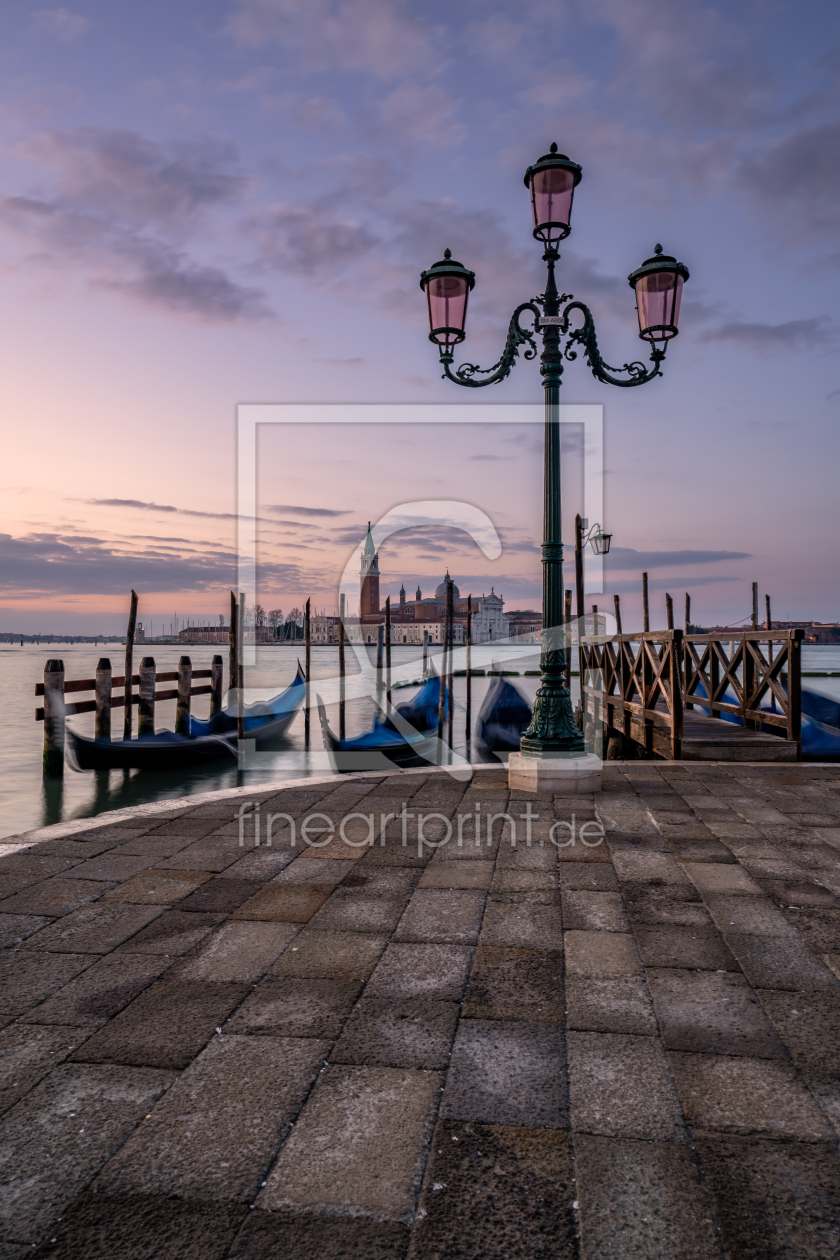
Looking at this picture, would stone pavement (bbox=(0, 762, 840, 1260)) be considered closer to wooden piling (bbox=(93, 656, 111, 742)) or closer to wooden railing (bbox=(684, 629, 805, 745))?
wooden railing (bbox=(684, 629, 805, 745))

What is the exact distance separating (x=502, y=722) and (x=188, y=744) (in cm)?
614

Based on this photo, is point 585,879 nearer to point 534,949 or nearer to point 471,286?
point 534,949

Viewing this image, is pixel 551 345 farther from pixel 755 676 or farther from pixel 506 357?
pixel 755 676

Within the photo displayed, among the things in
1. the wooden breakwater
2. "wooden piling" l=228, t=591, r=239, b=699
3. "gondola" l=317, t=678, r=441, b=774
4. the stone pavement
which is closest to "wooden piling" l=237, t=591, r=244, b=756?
"wooden piling" l=228, t=591, r=239, b=699

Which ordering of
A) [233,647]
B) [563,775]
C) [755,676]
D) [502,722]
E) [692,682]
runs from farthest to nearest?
[233,647]
[502,722]
[692,682]
[755,676]
[563,775]

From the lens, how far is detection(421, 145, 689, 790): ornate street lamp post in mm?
5898

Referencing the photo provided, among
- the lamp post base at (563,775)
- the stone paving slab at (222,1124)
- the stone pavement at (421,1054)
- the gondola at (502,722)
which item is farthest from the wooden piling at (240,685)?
the stone paving slab at (222,1124)

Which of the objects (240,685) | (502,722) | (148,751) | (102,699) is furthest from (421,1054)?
(240,685)

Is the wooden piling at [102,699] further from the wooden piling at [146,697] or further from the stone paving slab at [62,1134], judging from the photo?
the stone paving slab at [62,1134]

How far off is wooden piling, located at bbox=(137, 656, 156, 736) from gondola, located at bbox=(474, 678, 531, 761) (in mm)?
6854

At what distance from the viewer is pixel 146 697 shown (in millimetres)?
15000

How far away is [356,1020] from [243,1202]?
80 cm

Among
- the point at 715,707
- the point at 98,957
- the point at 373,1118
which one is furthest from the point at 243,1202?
the point at 715,707

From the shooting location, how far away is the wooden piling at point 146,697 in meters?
14.9
